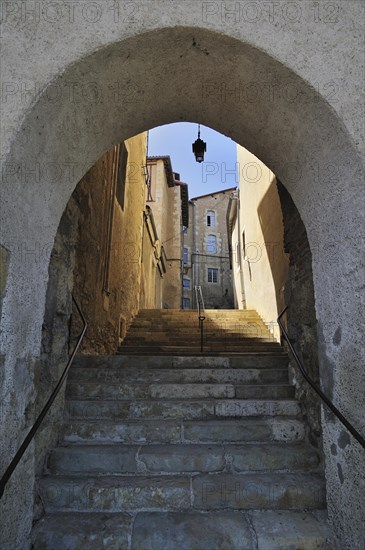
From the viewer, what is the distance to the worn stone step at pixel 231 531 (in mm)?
1721

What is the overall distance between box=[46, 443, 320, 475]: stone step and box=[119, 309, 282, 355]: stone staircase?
2.55 metres

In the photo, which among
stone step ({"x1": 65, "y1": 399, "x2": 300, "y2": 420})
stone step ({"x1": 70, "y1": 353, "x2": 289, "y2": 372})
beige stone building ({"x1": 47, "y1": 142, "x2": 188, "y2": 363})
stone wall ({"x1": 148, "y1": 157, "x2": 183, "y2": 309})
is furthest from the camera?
stone wall ({"x1": 148, "y1": 157, "x2": 183, "y2": 309})

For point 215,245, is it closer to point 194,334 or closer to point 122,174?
point 122,174

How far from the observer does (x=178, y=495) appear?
2021 mm

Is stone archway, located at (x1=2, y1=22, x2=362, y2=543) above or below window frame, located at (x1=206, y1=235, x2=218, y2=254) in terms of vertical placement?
below

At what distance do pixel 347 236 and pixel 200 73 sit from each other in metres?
1.14

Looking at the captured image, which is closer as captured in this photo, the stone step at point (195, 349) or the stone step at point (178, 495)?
the stone step at point (178, 495)

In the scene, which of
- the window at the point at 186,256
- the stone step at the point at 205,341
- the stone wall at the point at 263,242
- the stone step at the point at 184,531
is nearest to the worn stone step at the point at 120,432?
the stone step at the point at 184,531

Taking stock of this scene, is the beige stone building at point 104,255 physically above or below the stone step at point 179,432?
above

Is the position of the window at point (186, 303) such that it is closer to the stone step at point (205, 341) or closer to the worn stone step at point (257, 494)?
the stone step at point (205, 341)

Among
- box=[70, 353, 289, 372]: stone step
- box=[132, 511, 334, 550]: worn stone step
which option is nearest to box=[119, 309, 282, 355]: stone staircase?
box=[70, 353, 289, 372]: stone step

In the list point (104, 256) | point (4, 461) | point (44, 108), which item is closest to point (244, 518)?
point (4, 461)

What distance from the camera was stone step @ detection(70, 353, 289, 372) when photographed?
362cm

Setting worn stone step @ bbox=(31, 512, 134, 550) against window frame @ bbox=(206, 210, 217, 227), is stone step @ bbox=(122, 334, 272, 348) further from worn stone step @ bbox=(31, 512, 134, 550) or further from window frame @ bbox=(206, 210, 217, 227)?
window frame @ bbox=(206, 210, 217, 227)
